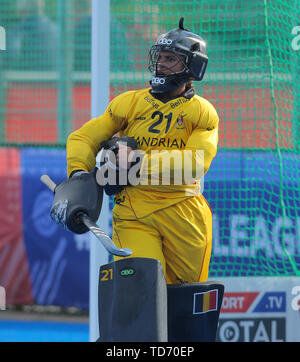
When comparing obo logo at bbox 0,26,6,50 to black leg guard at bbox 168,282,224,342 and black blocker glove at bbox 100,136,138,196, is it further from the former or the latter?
black leg guard at bbox 168,282,224,342

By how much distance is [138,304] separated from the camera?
3.06 metres

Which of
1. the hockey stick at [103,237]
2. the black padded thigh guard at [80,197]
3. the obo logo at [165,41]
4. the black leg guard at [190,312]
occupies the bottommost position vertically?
the black leg guard at [190,312]

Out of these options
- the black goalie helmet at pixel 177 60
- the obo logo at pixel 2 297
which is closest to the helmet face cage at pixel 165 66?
the black goalie helmet at pixel 177 60

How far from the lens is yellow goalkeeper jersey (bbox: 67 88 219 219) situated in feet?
10.5

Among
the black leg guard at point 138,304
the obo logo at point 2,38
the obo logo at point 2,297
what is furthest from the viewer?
the obo logo at point 2,38

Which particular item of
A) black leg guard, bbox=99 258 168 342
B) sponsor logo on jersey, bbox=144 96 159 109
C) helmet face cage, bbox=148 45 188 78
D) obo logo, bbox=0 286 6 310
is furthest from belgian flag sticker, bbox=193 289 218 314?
obo logo, bbox=0 286 6 310

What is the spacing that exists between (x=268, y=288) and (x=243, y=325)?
28 centimetres

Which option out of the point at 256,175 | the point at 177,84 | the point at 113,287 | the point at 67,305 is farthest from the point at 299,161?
the point at 67,305

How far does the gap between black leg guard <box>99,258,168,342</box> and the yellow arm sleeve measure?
0.51 meters

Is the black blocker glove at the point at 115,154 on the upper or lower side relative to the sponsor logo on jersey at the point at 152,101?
lower

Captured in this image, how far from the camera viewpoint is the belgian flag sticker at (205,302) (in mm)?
3275

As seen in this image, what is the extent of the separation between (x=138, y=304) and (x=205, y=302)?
401 millimetres

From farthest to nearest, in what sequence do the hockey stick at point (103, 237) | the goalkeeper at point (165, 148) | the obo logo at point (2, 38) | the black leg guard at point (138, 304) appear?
the obo logo at point (2, 38) → the goalkeeper at point (165, 148) → the black leg guard at point (138, 304) → the hockey stick at point (103, 237)

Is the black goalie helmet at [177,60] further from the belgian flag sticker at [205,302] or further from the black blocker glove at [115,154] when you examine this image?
the belgian flag sticker at [205,302]
